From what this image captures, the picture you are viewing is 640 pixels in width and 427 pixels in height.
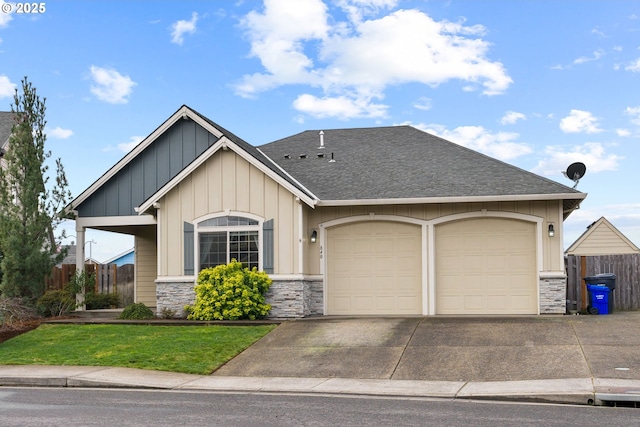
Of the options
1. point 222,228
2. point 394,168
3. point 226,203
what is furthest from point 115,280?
point 394,168

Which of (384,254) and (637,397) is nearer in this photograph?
(637,397)

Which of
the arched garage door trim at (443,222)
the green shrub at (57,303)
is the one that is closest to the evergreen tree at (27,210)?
the green shrub at (57,303)

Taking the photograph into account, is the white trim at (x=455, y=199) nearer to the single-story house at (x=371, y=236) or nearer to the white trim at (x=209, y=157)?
the single-story house at (x=371, y=236)

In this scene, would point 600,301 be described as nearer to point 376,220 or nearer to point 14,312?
point 376,220

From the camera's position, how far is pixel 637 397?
9.98 m

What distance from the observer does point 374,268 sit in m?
19.5

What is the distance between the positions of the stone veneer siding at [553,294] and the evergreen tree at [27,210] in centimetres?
1367

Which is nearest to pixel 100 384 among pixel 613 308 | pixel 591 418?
pixel 591 418

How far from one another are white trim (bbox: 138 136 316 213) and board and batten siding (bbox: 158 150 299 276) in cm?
20

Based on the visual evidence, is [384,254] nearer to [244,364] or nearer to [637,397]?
[244,364]

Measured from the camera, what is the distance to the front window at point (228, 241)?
1894cm

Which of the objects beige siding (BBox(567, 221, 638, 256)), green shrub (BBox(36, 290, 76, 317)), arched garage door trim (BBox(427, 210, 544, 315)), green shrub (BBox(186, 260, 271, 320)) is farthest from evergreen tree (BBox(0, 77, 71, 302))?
beige siding (BBox(567, 221, 638, 256))

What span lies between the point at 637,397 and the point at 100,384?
8558mm

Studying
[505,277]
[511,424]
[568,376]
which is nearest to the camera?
[511,424]
